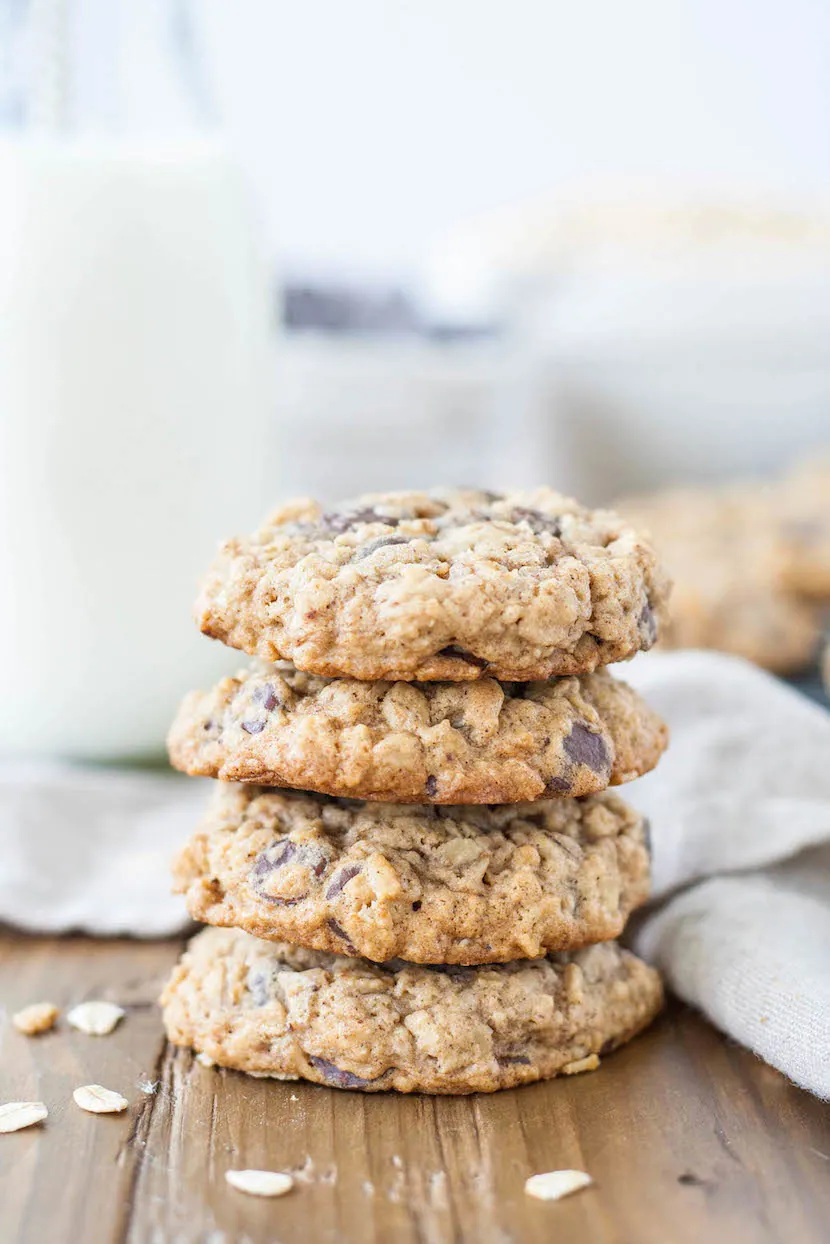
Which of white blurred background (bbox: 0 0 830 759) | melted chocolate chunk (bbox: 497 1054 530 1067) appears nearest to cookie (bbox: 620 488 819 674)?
white blurred background (bbox: 0 0 830 759)

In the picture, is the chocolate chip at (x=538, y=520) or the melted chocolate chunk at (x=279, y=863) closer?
the melted chocolate chunk at (x=279, y=863)

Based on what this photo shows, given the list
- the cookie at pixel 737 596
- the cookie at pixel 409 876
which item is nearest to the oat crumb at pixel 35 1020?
the cookie at pixel 409 876

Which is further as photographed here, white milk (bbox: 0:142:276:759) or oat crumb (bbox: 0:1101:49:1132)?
white milk (bbox: 0:142:276:759)

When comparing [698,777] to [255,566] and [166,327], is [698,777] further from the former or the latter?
[166,327]

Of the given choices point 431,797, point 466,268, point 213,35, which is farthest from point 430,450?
point 213,35

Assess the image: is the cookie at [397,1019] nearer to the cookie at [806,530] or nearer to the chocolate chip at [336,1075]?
the chocolate chip at [336,1075]

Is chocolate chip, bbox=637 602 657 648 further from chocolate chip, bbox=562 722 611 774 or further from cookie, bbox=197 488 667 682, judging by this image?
chocolate chip, bbox=562 722 611 774

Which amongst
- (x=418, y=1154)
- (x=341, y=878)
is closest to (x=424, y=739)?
(x=341, y=878)
